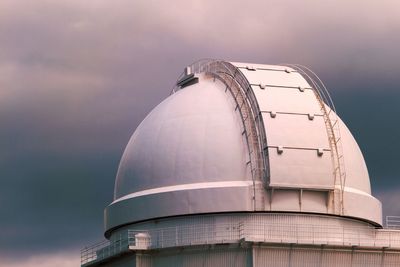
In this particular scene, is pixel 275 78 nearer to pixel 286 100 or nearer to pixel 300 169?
pixel 286 100

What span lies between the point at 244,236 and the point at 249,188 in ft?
7.20

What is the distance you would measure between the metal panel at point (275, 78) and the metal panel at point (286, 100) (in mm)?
411

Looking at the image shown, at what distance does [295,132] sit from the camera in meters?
59.1

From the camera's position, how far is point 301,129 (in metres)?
59.4

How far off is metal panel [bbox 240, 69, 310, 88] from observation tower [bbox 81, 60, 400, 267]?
6cm

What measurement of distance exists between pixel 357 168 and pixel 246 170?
6.20 metres

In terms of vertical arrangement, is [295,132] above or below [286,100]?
below

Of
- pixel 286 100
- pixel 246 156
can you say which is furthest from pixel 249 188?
pixel 286 100

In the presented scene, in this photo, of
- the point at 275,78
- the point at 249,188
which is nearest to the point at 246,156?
the point at 249,188

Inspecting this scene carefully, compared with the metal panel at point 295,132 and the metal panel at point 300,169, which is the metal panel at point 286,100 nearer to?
the metal panel at point 295,132

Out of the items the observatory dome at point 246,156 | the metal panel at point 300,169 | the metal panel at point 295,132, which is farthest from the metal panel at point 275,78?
the metal panel at point 300,169

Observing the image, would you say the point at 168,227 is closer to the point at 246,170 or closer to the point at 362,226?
the point at 246,170

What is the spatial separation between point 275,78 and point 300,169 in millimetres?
5389

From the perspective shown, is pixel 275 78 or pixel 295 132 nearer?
pixel 295 132
